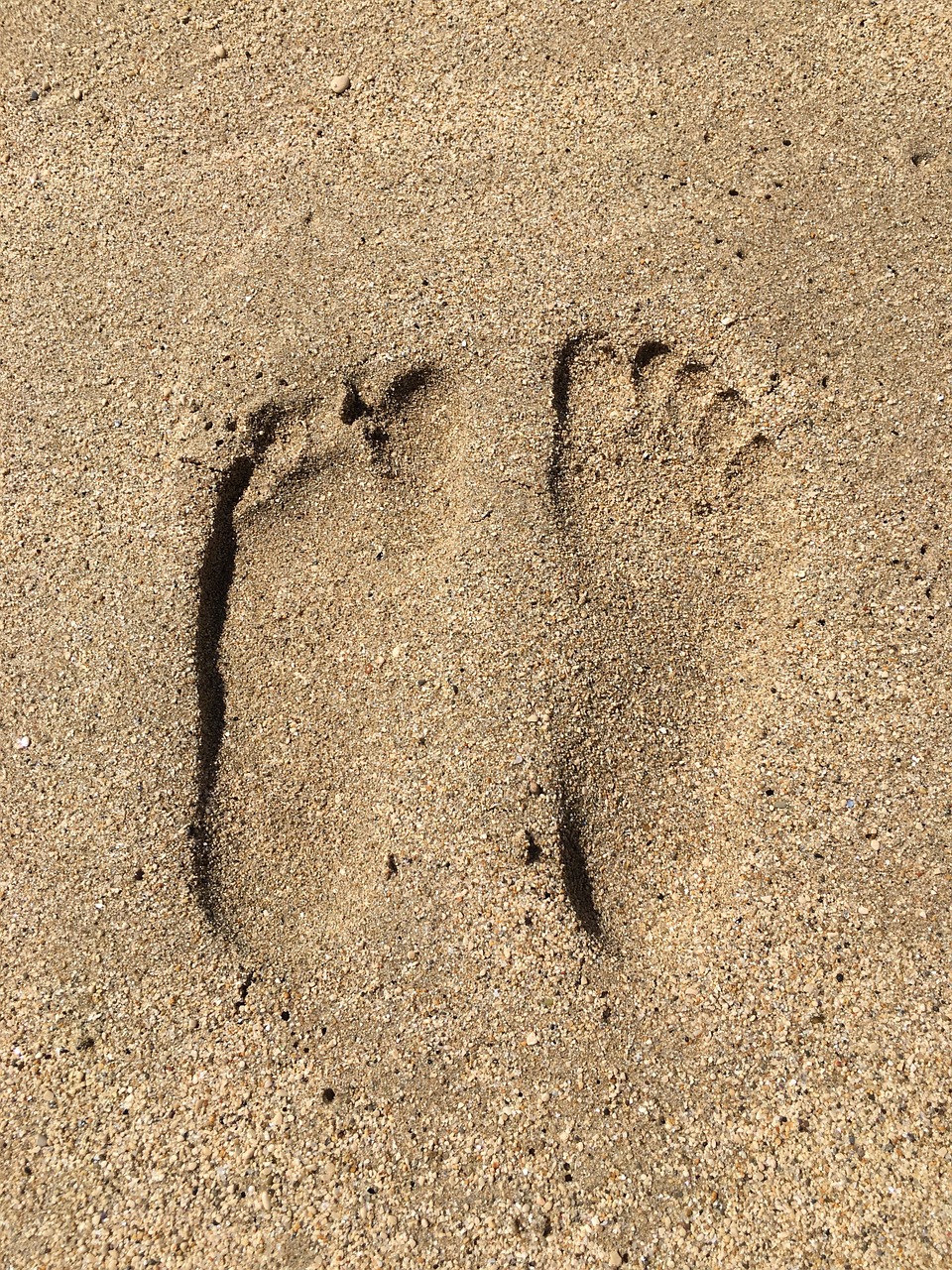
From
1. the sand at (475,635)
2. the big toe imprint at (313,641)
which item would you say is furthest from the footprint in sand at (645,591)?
the big toe imprint at (313,641)

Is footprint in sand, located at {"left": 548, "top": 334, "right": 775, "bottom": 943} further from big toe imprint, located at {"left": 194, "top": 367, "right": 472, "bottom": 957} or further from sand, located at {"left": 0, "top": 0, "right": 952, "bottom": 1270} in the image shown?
big toe imprint, located at {"left": 194, "top": 367, "right": 472, "bottom": 957}

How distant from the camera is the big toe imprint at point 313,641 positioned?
1.85m

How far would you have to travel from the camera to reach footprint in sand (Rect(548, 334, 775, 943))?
183 cm

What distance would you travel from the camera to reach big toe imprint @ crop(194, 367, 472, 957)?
6.07 feet

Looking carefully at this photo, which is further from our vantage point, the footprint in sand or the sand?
the footprint in sand

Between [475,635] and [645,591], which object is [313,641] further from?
[645,591]

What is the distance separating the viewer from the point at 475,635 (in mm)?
1911

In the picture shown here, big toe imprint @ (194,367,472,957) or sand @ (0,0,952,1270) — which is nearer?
sand @ (0,0,952,1270)

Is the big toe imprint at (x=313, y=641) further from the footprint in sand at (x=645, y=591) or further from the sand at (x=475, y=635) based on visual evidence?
the footprint in sand at (x=645, y=591)

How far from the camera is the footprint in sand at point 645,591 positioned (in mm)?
1825

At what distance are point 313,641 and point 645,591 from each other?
2.21ft

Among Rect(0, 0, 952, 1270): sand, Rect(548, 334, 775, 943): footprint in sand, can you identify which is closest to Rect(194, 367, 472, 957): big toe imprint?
Rect(0, 0, 952, 1270): sand

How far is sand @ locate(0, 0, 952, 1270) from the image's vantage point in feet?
5.51

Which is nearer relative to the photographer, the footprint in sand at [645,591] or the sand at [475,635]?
the sand at [475,635]
